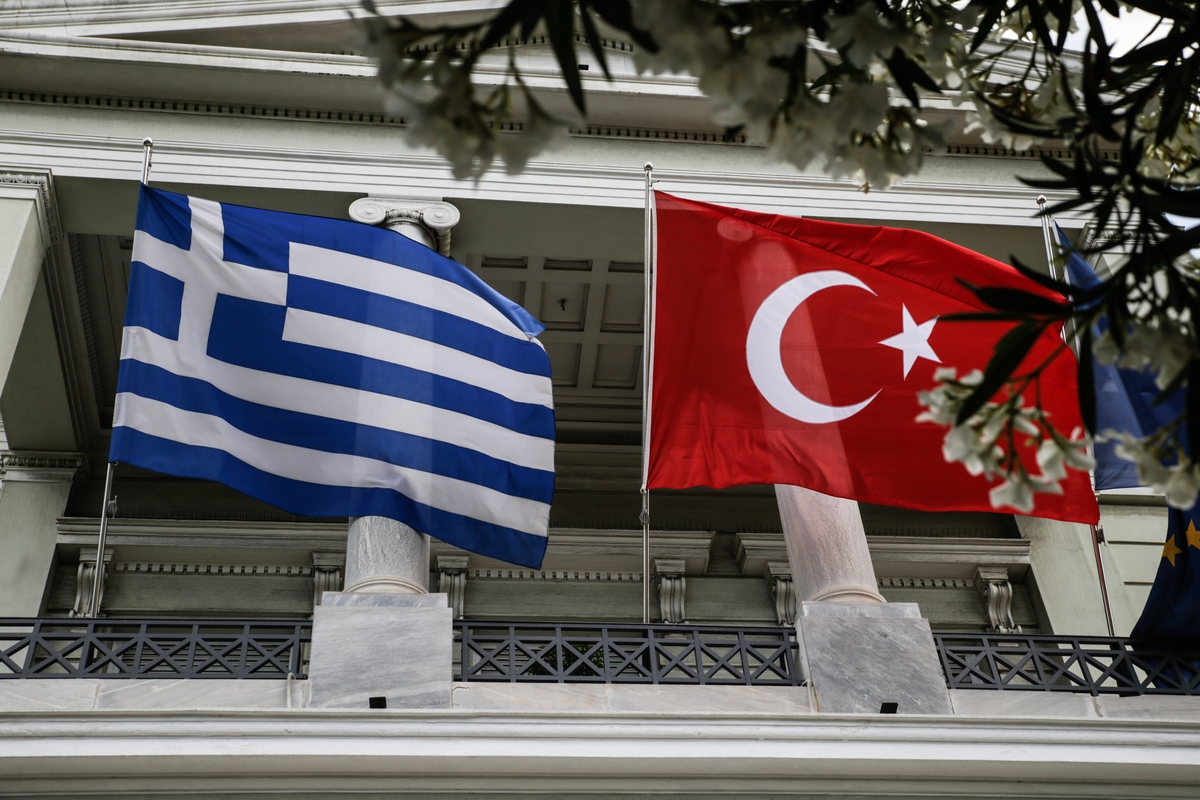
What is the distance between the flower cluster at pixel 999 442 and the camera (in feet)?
7.48

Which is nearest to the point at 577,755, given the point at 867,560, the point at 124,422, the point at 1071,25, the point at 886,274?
the point at 867,560

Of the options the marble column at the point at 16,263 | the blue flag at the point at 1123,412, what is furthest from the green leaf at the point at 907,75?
the marble column at the point at 16,263

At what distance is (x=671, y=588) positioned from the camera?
12734 mm

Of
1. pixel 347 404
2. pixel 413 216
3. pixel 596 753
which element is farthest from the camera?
pixel 413 216

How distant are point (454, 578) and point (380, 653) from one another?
485 centimetres

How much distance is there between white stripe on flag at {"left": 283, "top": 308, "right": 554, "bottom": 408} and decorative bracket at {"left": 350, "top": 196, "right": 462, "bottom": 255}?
182cm

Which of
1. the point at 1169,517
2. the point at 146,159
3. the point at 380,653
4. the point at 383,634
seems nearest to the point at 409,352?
the point at 383,634

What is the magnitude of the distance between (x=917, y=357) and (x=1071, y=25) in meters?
5.69

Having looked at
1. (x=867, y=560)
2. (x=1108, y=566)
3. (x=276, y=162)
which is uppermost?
(x=276, y=162)

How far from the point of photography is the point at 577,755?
289 inches

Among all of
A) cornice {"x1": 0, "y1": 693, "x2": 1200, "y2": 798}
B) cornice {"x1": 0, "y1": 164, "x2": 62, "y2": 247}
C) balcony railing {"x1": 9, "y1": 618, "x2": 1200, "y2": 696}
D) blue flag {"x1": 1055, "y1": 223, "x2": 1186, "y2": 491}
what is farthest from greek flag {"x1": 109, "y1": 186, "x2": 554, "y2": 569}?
blue flag {"x1": 1055, "y1": 223, "x2": 1186, "y2": 491}

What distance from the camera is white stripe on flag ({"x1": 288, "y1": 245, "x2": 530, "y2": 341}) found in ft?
29.1

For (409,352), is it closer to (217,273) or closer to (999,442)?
(217,273)

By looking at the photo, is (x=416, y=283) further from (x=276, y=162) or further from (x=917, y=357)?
(x=917, y=357)
